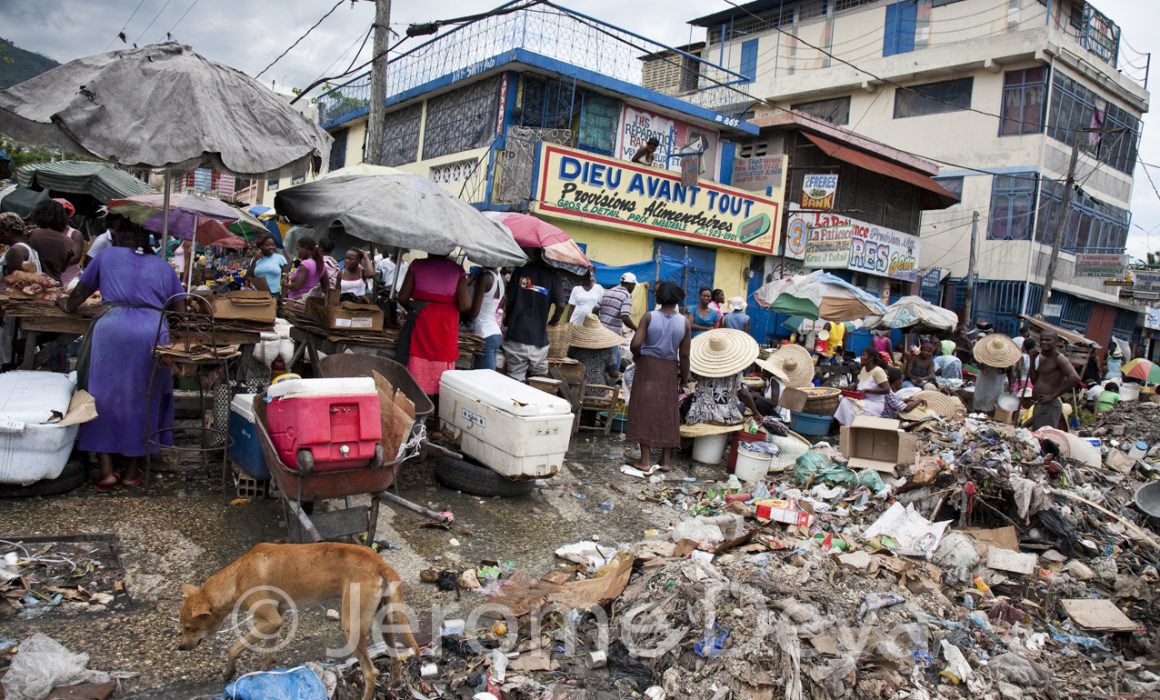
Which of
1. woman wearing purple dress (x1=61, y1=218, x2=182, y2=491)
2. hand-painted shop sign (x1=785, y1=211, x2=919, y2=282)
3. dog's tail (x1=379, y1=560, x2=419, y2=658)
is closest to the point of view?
dog's tail (x1=379, y1=560, x2=419, y2=658)

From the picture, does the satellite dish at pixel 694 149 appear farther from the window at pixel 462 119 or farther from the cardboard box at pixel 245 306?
the cardboard box at pixel 245 306

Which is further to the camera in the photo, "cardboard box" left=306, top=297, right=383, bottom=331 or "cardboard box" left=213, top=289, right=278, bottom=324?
"cardboard box" left=306, top=297, right=383, bottom=331

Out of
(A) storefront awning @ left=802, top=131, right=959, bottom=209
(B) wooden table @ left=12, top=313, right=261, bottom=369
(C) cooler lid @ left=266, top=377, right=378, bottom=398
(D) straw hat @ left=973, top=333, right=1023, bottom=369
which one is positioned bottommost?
(C) cooler lid @ left=266, top=377, right=378, bottom=398

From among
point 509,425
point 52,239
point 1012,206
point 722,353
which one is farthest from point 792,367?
point 1012,206

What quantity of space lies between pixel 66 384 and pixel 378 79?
755cm

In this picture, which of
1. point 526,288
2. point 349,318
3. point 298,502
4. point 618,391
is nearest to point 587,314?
point 618,391

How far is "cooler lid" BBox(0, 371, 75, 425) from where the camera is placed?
457 centimetres

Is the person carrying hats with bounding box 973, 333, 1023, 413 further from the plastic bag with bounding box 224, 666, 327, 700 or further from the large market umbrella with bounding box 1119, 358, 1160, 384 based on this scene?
the plastic bag with bounding box 224, 666, 327, 700

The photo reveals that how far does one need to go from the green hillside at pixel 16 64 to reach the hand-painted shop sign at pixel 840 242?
16.5 metres

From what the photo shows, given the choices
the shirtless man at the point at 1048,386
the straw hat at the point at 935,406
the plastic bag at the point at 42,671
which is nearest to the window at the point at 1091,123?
the shirtless man at the point at 1048,386

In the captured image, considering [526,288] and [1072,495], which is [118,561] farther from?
[1072,495]

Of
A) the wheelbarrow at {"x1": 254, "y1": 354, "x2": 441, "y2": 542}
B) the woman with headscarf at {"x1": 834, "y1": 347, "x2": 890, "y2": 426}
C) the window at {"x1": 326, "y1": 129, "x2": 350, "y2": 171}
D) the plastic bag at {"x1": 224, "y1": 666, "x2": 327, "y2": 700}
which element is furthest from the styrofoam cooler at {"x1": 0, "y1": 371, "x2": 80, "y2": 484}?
the window at {"x1": 326, "y1": 129, "x2": 350, "y2": 171}

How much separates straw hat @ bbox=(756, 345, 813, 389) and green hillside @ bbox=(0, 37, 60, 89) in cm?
994

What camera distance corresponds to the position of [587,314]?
9.62 m
